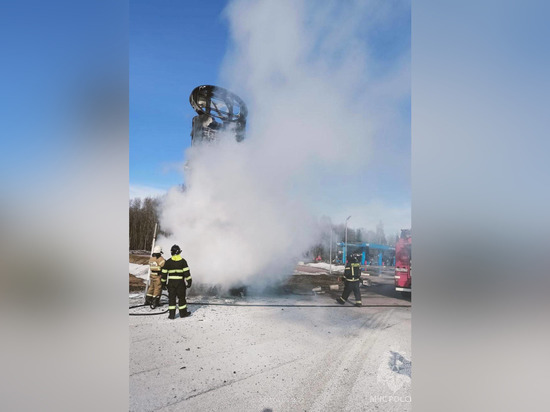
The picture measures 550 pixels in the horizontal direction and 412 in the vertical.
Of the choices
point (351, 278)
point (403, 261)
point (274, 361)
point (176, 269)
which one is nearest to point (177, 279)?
point (176, 269)

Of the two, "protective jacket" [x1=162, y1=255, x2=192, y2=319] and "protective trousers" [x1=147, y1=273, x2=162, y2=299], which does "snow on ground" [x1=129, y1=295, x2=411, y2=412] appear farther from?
"protective trousers" [x1=147, y1=273, x2=162, y2=299]

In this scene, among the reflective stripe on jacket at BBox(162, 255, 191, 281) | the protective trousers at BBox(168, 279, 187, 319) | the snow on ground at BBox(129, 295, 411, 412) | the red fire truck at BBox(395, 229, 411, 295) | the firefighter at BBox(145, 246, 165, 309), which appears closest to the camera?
the snow on ground at BBox(129, 295, 411, 412)

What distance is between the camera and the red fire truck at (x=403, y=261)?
2.92 m

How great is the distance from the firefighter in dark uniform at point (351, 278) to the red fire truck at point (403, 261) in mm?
631

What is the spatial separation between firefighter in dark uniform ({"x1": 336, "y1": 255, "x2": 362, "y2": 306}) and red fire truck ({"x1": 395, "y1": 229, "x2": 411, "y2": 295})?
0.63 m

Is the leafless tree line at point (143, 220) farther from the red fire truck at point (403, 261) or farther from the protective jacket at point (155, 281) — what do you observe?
the red fire truck at point (403, 261)

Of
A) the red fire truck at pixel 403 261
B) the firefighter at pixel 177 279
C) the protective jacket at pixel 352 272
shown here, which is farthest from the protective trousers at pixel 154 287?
the red fire truck at pixel 403 261

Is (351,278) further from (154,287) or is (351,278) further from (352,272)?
(154,287)

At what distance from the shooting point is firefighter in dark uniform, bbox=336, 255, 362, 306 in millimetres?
3891

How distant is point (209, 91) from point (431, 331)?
14.2 ft

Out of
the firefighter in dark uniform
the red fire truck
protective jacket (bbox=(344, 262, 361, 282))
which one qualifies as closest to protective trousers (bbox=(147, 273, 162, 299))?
the firefighter in dark uniform

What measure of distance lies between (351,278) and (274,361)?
194 cm

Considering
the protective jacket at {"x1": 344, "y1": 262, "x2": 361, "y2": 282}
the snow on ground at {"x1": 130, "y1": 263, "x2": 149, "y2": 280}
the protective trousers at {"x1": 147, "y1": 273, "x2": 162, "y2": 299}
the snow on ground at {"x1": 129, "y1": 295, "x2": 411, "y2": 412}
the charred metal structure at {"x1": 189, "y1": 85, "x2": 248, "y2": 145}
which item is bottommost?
the snow on ground at {"x1": 129, "y1": 295, "x2": 411, "y2": 412}

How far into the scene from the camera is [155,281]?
4.21 meters
